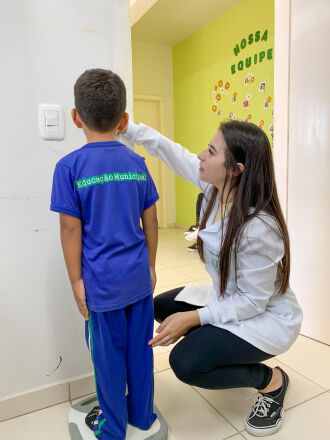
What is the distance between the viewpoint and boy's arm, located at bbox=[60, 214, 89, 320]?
34.8 inches

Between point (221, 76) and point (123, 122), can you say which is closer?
point (123, 122)

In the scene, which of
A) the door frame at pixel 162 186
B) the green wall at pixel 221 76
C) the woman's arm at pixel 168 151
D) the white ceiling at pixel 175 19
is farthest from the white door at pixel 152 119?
the woman's arm at pixel 168 151

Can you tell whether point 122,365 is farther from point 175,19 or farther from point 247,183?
point 175,19

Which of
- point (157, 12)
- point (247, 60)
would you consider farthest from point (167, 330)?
point (157, 12)

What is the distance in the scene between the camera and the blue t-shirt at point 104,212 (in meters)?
0.87

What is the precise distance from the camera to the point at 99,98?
872 mm

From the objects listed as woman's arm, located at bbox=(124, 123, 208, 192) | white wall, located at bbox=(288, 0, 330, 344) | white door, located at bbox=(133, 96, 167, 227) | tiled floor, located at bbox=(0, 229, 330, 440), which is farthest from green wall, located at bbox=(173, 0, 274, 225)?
tiled floor, located at bbox=(0, 229, 330, 440)

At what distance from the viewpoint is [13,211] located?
3.59 feet

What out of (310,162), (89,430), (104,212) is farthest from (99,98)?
(310,162)

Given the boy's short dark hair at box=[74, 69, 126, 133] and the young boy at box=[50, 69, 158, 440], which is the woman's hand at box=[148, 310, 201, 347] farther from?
the boy's short dark hair at box=[74, 69, 126, 133]

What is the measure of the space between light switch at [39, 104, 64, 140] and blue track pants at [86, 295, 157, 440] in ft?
1.90

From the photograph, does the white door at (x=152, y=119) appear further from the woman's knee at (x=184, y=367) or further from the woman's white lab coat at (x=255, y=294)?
the woman's knee at (x=184, y=367)

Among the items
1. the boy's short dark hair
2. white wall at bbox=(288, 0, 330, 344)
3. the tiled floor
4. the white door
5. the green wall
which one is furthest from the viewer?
the white door

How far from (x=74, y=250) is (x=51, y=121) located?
0.45 meters
